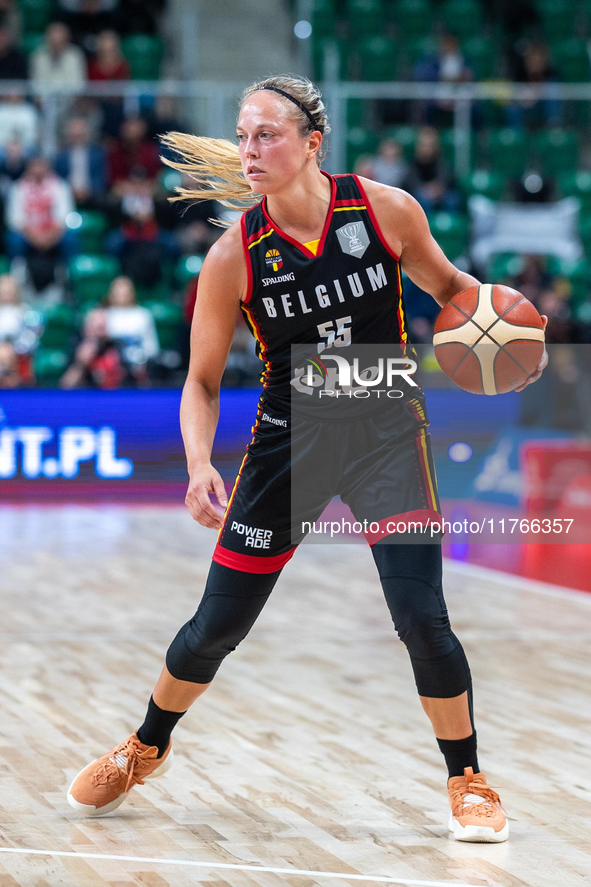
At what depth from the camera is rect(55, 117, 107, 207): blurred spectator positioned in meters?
11.4

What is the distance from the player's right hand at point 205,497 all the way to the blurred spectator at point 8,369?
22.8ft

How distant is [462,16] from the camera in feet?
47.4

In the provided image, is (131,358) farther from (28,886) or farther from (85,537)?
(28,886)

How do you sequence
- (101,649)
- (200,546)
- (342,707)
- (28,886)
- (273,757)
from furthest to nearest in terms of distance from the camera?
(200,546) → (101,649) → (342,707) → (273,757) → (28,886)

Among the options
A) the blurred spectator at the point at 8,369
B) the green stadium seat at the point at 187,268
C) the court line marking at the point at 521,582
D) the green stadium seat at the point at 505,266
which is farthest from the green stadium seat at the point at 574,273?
the blurred spectator at the point at 8,369

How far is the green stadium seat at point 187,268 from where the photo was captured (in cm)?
1134

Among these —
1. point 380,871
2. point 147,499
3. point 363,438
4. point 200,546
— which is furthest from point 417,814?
point 147,499

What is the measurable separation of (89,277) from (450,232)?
3.58 metres

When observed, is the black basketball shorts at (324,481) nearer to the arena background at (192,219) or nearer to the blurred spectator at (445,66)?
the arena background at (192,219)

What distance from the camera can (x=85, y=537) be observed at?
869 centimetres

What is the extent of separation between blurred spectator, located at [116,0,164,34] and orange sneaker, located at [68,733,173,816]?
1173 cm

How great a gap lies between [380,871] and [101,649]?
282cm

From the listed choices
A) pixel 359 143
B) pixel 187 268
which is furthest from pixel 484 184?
pixel 187 268

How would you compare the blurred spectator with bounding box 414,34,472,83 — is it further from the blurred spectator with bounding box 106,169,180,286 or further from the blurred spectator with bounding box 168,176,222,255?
the blurred spectator with bounding box 106,169,180,286
